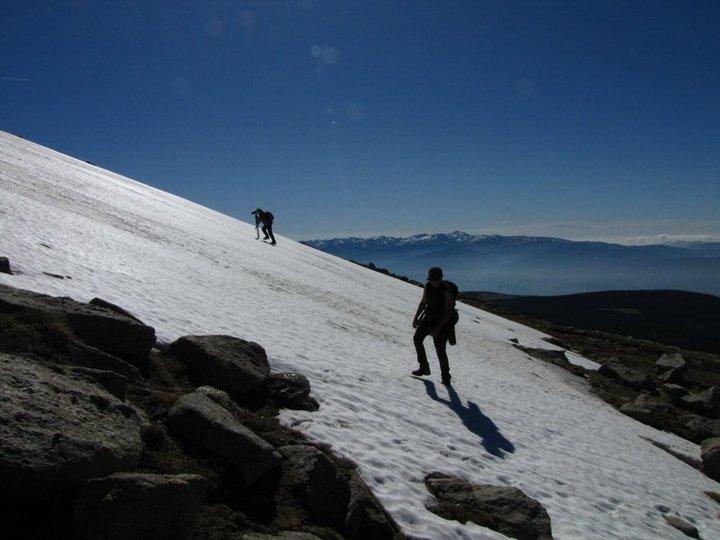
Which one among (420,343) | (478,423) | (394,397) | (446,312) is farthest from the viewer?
(420,343)

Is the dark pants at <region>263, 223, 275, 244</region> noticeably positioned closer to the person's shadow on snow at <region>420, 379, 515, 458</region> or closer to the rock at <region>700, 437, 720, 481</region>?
the person's shadow on snow at <region>420, 379, 515, 458</region>

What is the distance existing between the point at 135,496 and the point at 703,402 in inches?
1041

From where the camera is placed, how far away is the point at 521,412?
15.0 metres

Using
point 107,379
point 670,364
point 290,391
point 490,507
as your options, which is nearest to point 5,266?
point 107,379

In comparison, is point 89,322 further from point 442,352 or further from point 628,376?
point 628,376

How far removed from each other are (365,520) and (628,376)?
2521 cm

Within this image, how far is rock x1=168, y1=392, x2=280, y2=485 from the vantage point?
611 centimetres

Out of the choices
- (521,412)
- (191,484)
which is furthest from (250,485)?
(521,412)

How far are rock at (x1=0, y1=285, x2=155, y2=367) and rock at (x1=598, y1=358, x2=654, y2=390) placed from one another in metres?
26.1

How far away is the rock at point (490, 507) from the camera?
24.4ft

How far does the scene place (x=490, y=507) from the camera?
781cm

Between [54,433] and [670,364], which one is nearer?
[54,433]

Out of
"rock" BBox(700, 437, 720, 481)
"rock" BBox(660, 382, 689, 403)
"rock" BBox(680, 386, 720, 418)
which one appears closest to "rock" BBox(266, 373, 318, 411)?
"rock" BBox(700, 437, 720, 481)

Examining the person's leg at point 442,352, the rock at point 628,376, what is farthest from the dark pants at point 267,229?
the person's leg at point 442,352
